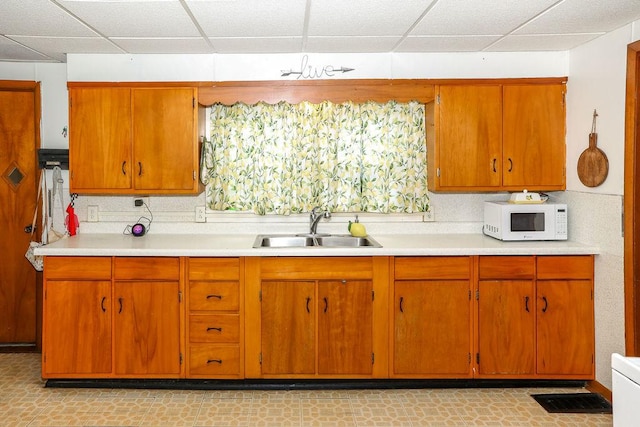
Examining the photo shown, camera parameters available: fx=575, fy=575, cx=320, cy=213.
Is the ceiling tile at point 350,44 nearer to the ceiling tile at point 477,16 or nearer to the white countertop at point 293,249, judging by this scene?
the ceiling tile at point 477,16

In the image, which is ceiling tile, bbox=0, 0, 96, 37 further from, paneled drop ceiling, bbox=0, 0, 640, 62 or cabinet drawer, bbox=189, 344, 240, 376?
cabinet drawer, bbox=189, 344, 240, 376

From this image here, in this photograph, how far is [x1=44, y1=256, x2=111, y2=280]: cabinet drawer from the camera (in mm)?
3633

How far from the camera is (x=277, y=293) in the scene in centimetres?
364

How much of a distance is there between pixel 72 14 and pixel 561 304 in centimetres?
336

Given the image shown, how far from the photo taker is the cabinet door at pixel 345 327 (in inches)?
143

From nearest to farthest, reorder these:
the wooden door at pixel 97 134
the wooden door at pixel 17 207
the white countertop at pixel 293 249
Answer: the white countertop at pixel 293 249 < the wooden door at pixel 97 134 < the wooden door at pixel 17 207

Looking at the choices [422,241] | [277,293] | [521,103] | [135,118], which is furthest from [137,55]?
[521,103]

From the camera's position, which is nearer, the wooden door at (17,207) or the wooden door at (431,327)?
the wooden door at (431,327)

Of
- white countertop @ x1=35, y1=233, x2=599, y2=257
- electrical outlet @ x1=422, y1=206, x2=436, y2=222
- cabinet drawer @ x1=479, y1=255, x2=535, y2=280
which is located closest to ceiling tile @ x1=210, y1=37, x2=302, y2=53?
white countertop @ x1=35, y1=233, x2=599, y2=257

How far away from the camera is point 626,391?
1.75 meters

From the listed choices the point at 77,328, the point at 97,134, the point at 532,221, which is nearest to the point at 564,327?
the point at 532,221

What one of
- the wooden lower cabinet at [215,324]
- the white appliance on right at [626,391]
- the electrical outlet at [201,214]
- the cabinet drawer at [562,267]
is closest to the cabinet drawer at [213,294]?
the wooden lower cabinet at [215,324]

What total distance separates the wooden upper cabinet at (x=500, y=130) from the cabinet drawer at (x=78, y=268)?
90.0 inches

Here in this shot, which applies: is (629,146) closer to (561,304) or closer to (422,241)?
(561,304)
